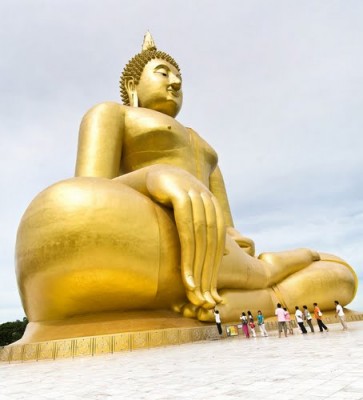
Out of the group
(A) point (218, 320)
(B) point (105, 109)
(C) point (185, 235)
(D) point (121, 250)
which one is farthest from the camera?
(B) point (105, 109)

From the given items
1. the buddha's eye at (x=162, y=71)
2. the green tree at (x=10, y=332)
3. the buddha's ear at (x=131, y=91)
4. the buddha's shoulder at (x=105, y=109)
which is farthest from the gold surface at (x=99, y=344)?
the green tree at (x=10, y=332)

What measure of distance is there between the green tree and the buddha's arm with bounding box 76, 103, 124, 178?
21.2 metres

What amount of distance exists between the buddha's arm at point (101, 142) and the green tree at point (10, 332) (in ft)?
69.4

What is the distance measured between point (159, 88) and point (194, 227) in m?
5.27

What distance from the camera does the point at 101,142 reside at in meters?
8.50

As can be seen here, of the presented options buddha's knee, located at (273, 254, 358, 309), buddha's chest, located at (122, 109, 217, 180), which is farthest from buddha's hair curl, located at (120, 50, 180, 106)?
buddha's knee, located at (273, 254, 358, 309)

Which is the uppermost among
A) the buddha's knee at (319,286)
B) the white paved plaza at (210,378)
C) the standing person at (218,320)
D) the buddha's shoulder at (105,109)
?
the buddha's shoulder at (105,109)

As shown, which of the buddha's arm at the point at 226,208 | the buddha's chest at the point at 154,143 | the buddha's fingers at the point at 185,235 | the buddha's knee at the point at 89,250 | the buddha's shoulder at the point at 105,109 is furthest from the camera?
the buddha's arm at the point at 226,208

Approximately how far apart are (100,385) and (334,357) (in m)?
1.86

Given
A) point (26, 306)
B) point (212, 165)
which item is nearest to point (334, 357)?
point (26, 306)

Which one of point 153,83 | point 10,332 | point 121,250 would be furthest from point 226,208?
point 10,332

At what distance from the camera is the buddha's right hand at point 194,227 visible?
254 inches

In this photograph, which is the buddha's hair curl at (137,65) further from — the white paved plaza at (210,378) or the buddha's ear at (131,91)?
the white paved plaza at (210,378)

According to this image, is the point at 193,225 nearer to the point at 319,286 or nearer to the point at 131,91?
the point at 319,286
